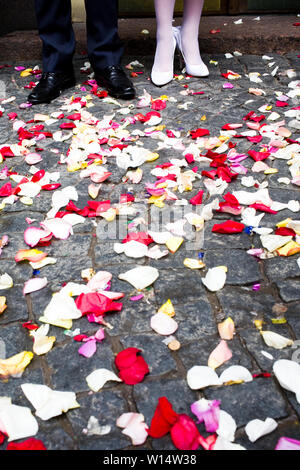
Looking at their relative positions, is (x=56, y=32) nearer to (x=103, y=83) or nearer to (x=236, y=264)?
(x=103, y=83)

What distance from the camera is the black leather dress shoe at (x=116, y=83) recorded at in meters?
3.25

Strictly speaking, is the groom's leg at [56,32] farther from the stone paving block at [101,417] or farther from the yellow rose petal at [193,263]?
the stone paving block at [101,417]

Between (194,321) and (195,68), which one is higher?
(195,68)

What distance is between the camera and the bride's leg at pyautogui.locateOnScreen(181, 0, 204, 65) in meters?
3.32

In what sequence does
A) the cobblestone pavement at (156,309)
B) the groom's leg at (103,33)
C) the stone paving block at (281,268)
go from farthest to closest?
the groom's leg at (103,33), the stone paving block at (281,268), the cobblestone pavement at (156,309)

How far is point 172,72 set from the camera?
354 centimetres

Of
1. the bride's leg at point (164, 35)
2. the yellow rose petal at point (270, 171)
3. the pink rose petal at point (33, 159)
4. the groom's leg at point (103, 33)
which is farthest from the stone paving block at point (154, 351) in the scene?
the bride's leg at point (164, 35)

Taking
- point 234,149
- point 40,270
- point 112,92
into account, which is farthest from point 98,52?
point 40,270

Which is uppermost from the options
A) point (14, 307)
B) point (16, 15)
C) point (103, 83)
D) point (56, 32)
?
point (56, 32)

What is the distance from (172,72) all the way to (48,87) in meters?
0.94

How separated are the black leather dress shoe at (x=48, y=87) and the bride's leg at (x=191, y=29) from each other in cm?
92

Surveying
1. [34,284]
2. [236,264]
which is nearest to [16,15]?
[34,284]

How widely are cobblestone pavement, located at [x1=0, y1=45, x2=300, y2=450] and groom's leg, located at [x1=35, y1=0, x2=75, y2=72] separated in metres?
0.86

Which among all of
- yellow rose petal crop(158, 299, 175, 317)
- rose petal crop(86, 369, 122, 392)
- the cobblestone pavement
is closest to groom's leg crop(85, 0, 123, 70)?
the cobblestone pavement
